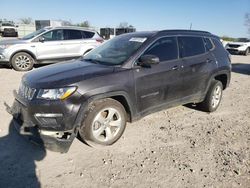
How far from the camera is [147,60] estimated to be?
3900 millimetres

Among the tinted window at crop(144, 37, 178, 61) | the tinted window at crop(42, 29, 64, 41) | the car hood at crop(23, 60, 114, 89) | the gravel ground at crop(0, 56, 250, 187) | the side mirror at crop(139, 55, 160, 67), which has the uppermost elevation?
the tinted window at crop(42, 29, 64, 41)

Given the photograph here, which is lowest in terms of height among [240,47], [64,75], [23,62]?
[23,62]

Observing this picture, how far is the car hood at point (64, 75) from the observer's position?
3.42 m

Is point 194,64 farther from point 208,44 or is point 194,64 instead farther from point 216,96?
point 216,96

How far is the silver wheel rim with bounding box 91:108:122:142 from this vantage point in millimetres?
3663

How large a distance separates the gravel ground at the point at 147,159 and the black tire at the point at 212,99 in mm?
568

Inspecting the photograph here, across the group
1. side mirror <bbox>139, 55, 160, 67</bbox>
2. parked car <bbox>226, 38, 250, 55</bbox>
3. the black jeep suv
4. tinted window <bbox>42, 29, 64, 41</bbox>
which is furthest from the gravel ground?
parked car <bbox>226, 38, 250, 55</bbox>

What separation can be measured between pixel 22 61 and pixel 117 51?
6580 mm

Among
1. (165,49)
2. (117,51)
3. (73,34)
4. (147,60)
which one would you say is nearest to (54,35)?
(73,34)

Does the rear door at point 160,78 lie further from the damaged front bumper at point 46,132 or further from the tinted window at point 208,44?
the damaged front bumper at point 46,132

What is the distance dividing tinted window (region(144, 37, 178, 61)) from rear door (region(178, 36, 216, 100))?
17 centimetres

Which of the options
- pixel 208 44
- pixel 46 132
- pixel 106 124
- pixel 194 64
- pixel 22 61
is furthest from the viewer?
pixel 22 61

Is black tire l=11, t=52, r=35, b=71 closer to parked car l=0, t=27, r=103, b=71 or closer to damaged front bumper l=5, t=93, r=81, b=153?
parked car l=0, t=27, r=103, b=71

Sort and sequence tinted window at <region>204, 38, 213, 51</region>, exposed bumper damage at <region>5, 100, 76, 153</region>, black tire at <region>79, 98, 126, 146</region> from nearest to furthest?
exposed bumper damage at <region>5, 100, 76, 153</region> < black tire at <region>79, 98, 126, 146</region> < tinted window at <region>204, 38, 213, 51</region>
